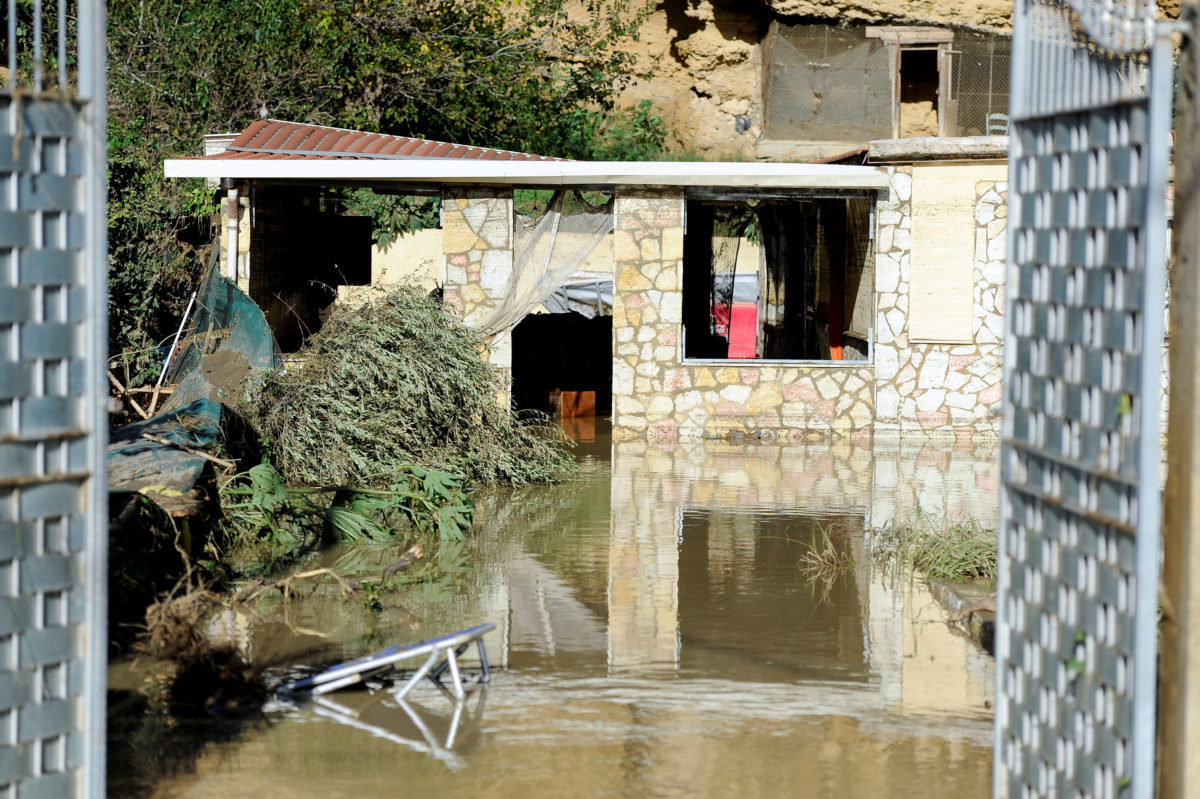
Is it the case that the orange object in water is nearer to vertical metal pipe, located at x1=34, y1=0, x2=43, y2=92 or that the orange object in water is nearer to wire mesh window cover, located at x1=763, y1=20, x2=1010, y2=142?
wire mesh window cover, located at x1=763, y1=20, x2=1010, y2=142

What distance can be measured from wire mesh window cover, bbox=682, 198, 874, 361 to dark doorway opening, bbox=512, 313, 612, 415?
1330 mm

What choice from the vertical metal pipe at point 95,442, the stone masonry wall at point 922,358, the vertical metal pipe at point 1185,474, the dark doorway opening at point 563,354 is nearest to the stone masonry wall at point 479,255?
the dark doorway opening at point 563,354

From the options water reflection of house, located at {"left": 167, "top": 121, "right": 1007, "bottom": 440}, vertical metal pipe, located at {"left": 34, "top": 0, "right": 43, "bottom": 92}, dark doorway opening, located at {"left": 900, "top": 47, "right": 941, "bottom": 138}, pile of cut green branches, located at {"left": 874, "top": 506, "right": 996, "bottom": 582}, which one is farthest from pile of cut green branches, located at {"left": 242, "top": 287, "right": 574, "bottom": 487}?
dark doorway opening, located at {"left": 900, "top": 47, "right": 941, "bottom": 138}

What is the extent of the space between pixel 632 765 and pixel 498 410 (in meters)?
7.07

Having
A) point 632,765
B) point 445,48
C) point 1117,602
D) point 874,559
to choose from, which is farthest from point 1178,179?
point 445,48

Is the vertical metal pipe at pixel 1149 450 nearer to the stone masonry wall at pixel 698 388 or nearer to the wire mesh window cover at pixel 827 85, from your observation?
the stone masonry wall at pixel 698 388

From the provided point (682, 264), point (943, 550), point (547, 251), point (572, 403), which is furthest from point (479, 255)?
point (943, 550)

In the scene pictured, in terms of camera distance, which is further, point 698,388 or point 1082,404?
point 698,388

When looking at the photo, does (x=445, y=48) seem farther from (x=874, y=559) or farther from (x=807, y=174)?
(x=874, y=559)

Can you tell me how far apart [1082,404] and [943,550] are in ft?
16.7

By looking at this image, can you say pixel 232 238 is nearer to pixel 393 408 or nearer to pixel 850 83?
pixel 393 408

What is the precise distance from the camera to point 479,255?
49.9 ft

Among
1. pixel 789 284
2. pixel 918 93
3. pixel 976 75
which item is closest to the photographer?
pixel 789 284

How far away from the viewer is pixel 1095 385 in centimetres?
394
